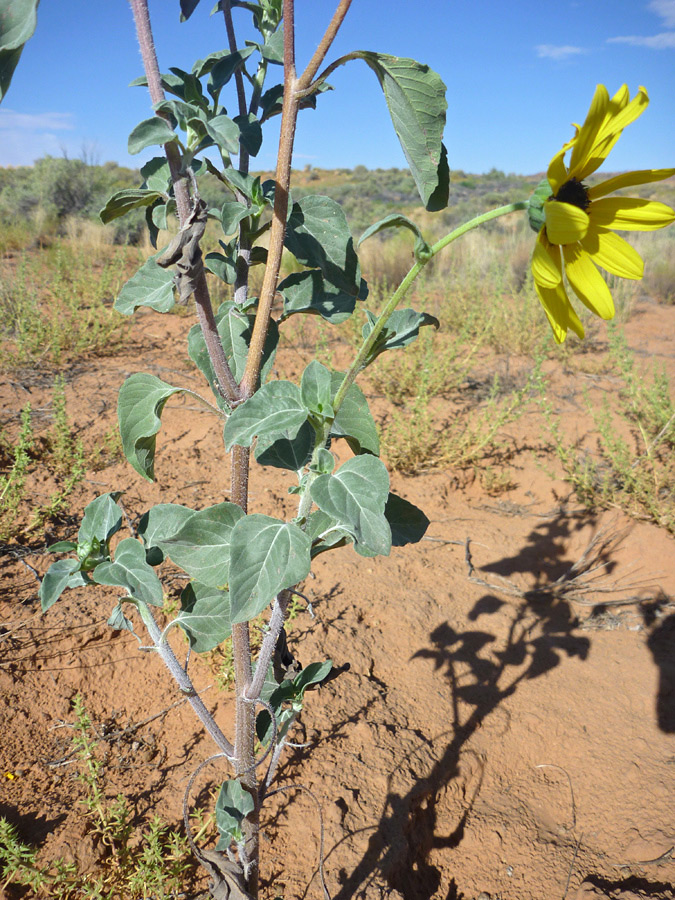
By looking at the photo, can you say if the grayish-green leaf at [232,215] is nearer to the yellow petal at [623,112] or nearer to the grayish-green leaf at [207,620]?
the yellow petal at [623,112]

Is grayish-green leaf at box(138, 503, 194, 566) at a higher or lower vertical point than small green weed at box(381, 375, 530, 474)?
higher

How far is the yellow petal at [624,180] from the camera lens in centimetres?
75

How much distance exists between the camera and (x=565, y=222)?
2.23 ft

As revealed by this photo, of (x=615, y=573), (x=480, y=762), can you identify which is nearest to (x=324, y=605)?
(x=480, y=762)

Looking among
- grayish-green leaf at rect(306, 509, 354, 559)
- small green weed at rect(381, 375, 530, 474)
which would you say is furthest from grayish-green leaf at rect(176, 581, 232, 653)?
small green weed at rect(381, 375, 530, 474)

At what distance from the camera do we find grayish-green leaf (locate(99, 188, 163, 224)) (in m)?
0.79

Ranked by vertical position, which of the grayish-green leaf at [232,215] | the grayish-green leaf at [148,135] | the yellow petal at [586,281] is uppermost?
the grayish-green leaf at [148,135]

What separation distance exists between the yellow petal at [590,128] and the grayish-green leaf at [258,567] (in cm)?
65

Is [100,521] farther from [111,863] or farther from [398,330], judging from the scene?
[111,863]

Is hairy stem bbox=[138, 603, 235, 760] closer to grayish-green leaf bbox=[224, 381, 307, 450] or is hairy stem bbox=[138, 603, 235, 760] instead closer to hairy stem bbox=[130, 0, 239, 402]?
grayish-green leaf bbox=[224, 381, 307, 450]

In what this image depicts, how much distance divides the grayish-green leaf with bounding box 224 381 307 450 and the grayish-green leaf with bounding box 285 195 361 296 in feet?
0.62

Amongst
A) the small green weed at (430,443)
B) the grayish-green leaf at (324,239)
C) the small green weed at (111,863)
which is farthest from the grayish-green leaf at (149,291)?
the small green weed at (430,443)

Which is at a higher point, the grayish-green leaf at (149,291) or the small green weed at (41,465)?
the grayish-green leaf at (149,291)

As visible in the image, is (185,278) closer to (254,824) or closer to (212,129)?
(212,129)
